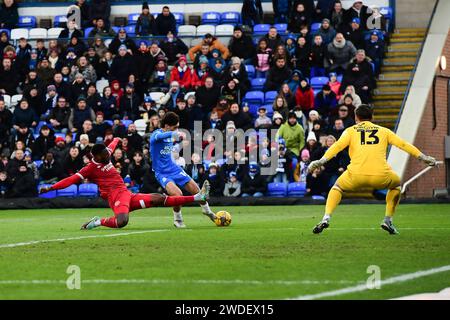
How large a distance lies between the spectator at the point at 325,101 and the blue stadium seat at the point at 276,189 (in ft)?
7.47

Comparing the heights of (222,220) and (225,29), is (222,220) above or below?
below

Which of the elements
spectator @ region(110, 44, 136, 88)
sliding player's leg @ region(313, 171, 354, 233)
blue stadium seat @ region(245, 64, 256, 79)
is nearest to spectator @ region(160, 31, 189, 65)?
spectator @ region(110, 44, 136, 88)

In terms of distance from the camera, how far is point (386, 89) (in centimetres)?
3030

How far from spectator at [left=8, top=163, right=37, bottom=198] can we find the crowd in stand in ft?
0.10

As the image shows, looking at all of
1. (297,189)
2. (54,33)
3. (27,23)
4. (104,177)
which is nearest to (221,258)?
(104,177)

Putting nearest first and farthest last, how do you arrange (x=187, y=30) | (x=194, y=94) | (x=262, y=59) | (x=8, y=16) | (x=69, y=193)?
(x=69, y=193) → (x=194, y=94) → (x=262, y=59) → (x=187, y=30) → (x=8, y=16)

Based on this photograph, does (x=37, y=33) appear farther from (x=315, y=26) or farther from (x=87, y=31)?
(x=315, y=26)

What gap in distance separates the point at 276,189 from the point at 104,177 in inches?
429

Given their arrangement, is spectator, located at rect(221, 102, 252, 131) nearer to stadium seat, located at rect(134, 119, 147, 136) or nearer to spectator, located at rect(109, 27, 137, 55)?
stadium seat, located at rect(134, 119, 147, 136)

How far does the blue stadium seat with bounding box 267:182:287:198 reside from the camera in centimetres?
2709

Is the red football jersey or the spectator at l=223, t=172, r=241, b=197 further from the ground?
the red football jersey

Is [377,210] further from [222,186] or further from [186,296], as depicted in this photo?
[186,296]

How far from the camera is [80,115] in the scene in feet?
96.9

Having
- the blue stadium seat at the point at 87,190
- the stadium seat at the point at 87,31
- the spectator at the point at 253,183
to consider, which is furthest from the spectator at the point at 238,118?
the stadium seat at the point at 87,31
